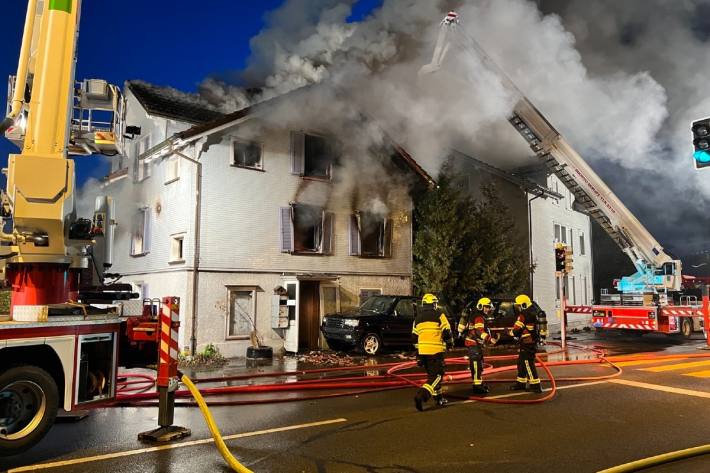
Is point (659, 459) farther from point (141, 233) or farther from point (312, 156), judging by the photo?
point (141, 233)

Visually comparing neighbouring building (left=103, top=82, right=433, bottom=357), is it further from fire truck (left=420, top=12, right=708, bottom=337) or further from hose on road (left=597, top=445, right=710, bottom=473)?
hose on road (left=597, top=445, right=710, bottom=473)

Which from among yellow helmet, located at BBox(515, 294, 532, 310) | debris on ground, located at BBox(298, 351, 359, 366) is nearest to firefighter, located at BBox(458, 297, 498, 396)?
yellow helmet, located at BBox(515, 294, 532, 310)

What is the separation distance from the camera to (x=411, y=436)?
6.00 meters

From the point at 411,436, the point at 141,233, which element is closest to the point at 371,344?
the point at 411,436

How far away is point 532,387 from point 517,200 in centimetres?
1752

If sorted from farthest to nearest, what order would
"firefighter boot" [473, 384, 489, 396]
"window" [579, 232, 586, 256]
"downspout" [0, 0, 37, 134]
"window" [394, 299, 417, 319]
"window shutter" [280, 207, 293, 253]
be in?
"window" [579, 232, 586, 256], "window shutter" [280, 207, 293, 253], "window" [394, 299, 417, 319], "firefighter boot" [473, 384, 489, 396], "downspout" [0, 0, 37, 134]

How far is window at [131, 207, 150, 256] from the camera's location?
1644cm

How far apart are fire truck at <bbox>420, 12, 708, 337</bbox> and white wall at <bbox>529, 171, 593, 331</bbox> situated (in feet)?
21.1

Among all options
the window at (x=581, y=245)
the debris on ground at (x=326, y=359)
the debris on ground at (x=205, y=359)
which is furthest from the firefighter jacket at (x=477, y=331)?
the window at (x=581, y=245)

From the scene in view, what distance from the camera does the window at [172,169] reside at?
49.8 ft

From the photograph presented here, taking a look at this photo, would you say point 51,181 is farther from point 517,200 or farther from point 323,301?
point 517,200

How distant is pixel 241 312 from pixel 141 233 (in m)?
4.91

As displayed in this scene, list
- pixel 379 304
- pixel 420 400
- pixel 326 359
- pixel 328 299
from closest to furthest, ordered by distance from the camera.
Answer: pixel 420 400, pixel 326 359, pixel 379 304, pixel 328 299

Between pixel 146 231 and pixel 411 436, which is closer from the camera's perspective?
pixel 411 436
